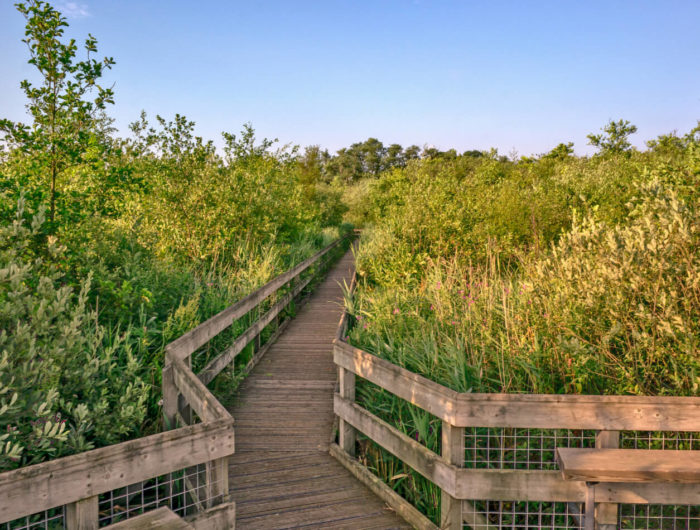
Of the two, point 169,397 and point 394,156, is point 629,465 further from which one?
point 394,156

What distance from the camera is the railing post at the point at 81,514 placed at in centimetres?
212

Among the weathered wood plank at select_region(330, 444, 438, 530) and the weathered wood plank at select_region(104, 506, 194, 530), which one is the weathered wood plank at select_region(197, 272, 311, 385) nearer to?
the weathered wood plank at select_region(330, 444, 438, 530)

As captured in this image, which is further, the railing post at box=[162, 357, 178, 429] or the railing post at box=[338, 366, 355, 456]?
the railing post at box=[338, 366, 355, 456]

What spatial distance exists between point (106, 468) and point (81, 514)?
0.76 feet

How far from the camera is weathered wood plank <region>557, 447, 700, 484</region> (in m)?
2.42

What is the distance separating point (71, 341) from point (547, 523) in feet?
12.0

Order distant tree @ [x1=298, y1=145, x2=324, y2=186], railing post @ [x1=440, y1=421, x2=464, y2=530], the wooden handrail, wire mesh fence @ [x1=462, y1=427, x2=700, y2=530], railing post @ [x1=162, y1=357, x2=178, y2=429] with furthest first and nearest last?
distant tree @ [x1=298, y1=145, x2=324, y2=186] → railing post @ [x1=162, y1=357, x2=178, y2=429] → wire mesh fence @ [x1=462, y1=427, x2=700, y2=530] → railing post @ [x1=440, y1=421, x2=464, y2=530] → the wooden handrail

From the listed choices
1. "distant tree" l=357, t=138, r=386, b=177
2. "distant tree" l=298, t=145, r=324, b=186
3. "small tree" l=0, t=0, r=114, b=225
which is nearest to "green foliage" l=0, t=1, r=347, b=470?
"small tree" l=0, t=0, r=114, b=225

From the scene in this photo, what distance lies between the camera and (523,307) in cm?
488

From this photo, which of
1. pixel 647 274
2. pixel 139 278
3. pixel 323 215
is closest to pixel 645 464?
pixel 647 274

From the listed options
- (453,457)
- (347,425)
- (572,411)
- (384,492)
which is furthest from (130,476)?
(572,411)

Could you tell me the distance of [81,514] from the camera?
2.13 m

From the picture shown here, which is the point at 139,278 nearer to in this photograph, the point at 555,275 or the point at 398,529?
the point at 398,529

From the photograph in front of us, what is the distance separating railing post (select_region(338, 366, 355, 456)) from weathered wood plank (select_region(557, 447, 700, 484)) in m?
1.98
